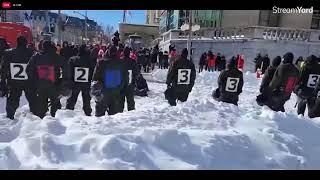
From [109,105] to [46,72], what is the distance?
1333mm

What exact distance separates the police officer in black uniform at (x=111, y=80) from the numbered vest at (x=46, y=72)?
770 millimetres

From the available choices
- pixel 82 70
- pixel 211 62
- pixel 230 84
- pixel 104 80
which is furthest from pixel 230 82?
pixel 211 62

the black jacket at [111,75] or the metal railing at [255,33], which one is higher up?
the metal railing at [255,33]

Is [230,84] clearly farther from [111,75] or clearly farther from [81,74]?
[81,74]

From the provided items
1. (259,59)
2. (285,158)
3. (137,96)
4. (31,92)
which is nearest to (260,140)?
(285,158)

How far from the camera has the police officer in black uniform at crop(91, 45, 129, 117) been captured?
28.2 feet

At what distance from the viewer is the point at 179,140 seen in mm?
4879

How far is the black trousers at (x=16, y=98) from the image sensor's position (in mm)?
8617

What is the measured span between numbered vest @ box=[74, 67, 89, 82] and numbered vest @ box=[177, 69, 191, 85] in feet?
6.38

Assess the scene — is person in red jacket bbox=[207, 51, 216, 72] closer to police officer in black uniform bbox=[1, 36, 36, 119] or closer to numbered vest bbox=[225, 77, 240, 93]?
numbered vest bbox=[225, 77, 240, 93]

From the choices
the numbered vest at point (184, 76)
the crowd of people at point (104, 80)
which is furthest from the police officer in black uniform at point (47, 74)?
the numbered vest at point (184, 76)

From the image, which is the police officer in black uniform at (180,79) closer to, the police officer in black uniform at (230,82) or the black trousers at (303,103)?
the police officer in black uniform at (230,82)

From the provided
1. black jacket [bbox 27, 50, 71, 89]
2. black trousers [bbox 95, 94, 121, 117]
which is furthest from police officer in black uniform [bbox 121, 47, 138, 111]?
black jacket [bbox 27, 50, 71, 89]

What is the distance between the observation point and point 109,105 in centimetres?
885
